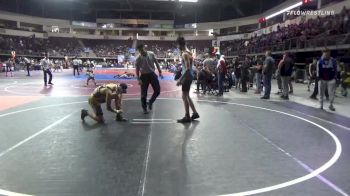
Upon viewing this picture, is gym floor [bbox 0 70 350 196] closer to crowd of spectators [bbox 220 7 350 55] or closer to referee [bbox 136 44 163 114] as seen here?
referee [bbox 136 44 163 114]

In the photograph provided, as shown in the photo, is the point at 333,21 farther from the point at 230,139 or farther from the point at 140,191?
Result: the point at 140,191

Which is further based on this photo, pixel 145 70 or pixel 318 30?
pixel 318 30

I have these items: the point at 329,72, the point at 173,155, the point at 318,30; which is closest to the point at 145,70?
the point at 173,155

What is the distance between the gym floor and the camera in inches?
170

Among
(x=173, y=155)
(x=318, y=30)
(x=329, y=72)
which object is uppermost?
(x=318, y=30)

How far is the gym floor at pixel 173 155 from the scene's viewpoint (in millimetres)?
4316

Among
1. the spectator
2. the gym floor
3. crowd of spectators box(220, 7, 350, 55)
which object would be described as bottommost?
the gym floor

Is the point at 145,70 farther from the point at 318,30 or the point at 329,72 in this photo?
the point at 318,30

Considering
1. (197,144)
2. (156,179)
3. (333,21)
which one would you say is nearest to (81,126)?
(197,144)

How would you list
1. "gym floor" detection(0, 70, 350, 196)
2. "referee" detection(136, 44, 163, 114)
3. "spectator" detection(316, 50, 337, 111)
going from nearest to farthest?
"gym floor" detection(0, 70, 350, 196) < "referee" detection(136, 44, 163, 114) < "spectator" detection(316, 50, 337, 111)

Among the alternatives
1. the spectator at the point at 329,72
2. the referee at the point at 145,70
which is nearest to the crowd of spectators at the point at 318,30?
the spectator at the point at 329,72

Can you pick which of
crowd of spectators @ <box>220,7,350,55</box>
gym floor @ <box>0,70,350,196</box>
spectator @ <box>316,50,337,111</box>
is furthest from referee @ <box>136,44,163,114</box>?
crowd of spectators @ <box>220,7,350,55</box>

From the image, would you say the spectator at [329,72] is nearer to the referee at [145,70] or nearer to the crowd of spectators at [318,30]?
the referee at [145,70]

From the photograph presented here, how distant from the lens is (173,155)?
5.69 metres
